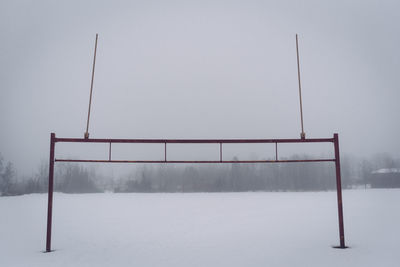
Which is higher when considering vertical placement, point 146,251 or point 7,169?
point 7,169

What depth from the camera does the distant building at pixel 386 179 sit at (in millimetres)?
63566

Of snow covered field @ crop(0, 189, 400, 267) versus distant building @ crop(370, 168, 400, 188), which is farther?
distant building @ crop(370, 168, 400, 188)

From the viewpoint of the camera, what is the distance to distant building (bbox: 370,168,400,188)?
6357 cm

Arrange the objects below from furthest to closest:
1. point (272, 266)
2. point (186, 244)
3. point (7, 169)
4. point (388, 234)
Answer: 1. point (7, 169)
2. point (388, 234)
3. point (186, 244)
4. point (272, 266)

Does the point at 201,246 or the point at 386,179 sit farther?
the point at 386,179

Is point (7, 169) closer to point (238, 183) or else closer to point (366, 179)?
point (238, 183)

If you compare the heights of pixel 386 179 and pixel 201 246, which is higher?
pixel 386 179

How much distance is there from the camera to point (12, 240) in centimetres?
1162

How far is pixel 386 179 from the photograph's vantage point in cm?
6488

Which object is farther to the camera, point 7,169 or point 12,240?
point 7,169

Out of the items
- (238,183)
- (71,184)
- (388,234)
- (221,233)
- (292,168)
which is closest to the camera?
(388,234)

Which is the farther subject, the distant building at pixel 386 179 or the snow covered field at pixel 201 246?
the distant building at pixel 386 179

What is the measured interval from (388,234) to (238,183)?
65702mm

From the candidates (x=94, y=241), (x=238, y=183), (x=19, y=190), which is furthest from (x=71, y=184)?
(x=94, y=241)
